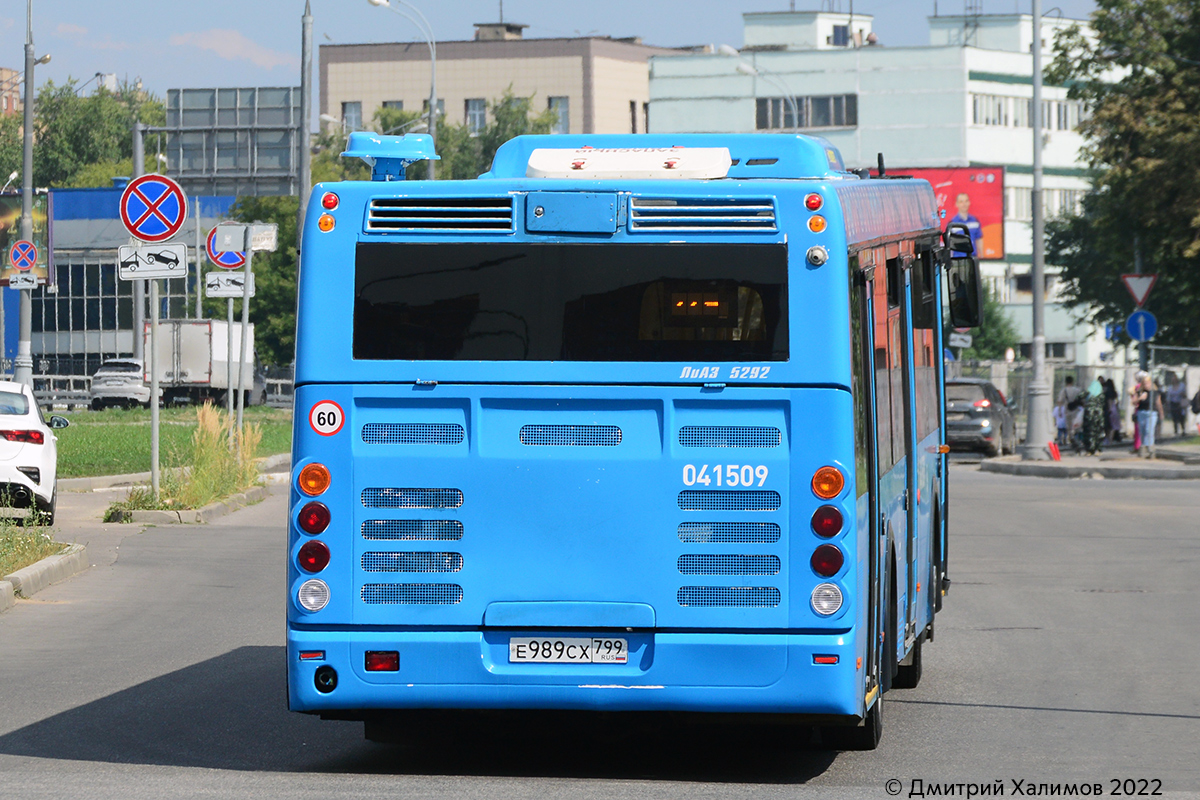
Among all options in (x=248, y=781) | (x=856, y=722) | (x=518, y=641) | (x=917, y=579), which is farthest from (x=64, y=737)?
(x=917, y=579)

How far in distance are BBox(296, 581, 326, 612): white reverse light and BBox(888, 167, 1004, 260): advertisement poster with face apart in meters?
55.8

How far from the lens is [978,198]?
6262 centimetres

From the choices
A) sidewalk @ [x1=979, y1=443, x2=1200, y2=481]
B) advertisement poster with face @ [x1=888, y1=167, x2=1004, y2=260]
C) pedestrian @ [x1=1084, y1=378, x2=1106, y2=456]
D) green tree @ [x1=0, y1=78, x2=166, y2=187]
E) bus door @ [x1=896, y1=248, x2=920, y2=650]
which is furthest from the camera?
green tree @ [x1=0, y1=78, x2=166, y2=187]

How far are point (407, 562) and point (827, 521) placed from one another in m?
1.71

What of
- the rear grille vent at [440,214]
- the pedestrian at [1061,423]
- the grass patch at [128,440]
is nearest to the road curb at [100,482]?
the grass patch at [128,440]

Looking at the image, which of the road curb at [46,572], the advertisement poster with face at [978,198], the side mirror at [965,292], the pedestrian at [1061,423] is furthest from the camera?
the advertisement poster with face at [978,198]

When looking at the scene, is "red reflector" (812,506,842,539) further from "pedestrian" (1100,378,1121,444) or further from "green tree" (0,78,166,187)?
"green tree" (0,78,166,187)

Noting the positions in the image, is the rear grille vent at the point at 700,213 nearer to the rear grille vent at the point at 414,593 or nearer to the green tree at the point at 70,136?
the rear grille vent at the point at 414,593

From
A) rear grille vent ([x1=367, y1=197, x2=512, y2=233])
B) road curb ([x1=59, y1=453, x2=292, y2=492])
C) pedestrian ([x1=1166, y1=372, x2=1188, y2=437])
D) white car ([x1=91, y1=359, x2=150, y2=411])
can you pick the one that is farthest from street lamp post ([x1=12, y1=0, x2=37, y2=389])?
rear grille vent ([x1=367, y1=197, x2=512, y2=233])

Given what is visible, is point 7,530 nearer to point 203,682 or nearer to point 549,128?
point 203,682

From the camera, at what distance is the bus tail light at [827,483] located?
7.63 metres

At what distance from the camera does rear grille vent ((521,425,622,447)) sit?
7.78 metres

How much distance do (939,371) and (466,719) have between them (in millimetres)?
5078

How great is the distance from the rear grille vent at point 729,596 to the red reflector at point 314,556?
144cm
